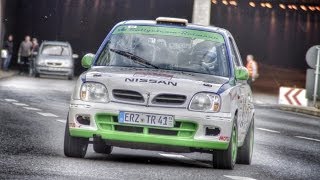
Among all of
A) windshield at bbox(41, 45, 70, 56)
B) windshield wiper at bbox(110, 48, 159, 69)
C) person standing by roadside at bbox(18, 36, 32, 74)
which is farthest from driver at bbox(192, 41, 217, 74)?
person standing by roadside at bbox(18, 36, 32, 74)

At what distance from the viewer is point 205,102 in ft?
39.3

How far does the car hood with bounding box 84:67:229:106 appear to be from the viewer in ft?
39.1

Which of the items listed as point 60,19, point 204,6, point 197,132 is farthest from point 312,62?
point 60,19

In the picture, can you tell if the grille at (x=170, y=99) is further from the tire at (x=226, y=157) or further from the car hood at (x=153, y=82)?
the tire at (x=226, y=157)

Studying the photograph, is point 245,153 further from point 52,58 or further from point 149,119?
point 52,58

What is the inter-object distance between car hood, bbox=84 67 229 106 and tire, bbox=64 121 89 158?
68 centimetres

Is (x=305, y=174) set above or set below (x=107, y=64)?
below

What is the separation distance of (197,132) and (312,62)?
2255 centimetres

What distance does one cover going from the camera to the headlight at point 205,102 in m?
12.0

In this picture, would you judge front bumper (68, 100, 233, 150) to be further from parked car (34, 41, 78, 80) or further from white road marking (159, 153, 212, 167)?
parked car (34, 41, 78, 80)

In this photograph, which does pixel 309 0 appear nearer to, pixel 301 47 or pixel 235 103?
pixel 301 47

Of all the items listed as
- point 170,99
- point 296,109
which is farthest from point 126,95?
point 296,109

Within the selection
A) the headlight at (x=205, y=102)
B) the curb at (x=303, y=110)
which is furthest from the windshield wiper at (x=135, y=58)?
the curb at (x=303, y=110)

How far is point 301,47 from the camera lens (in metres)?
71.2
